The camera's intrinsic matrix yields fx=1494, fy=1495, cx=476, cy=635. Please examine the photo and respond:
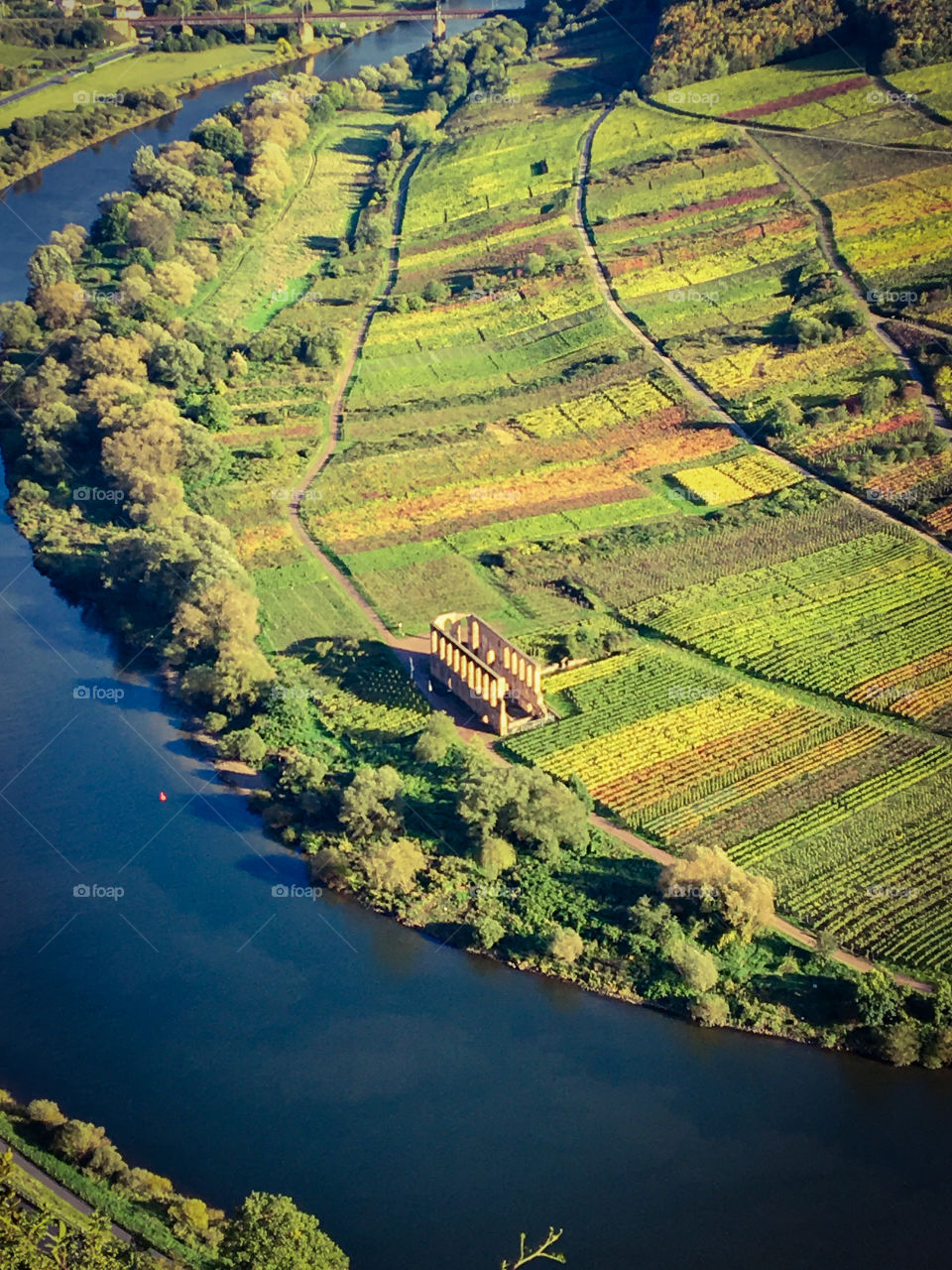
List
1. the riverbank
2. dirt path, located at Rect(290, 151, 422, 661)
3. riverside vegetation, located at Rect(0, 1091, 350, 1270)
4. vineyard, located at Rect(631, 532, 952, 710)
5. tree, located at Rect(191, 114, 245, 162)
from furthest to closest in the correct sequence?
the riverbank < tree, located at Rect(191, 114, 245, 162) < dirt path, located at Rect(290, 151, 422, 661) < vineyard, located at Rect(631, 532, 952, 710) < riverside vegetation, located at Rect(0, 1091, 350, 1270)

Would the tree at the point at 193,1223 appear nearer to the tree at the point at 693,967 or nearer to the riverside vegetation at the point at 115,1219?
the riverside vegetation at the point at 115,1219

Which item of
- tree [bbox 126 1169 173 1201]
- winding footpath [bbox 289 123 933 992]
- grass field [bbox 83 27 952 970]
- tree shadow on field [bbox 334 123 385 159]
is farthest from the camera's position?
tree shadow on field [bbox 334 123 385 159]

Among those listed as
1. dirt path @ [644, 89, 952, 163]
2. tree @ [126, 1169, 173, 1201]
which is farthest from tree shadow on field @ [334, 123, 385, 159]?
tree @ [126, 1169, 173, 1201]

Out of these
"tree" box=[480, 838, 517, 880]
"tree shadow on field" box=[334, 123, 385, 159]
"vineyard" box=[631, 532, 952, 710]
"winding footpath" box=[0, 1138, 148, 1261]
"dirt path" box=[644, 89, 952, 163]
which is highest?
"tree shadow on field" box=[334, 123, 385, 159]

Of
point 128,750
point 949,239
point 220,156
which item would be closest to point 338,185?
point 220,156

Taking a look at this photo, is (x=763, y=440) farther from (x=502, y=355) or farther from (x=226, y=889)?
(x=226, y=889)

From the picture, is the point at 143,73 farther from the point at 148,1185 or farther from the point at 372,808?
the point at 148,1185

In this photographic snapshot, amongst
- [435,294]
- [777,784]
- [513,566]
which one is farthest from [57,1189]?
[435,294]

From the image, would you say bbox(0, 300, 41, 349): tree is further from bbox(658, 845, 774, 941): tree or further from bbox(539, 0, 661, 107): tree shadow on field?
bbox(658, 845, 774, 941): tree
